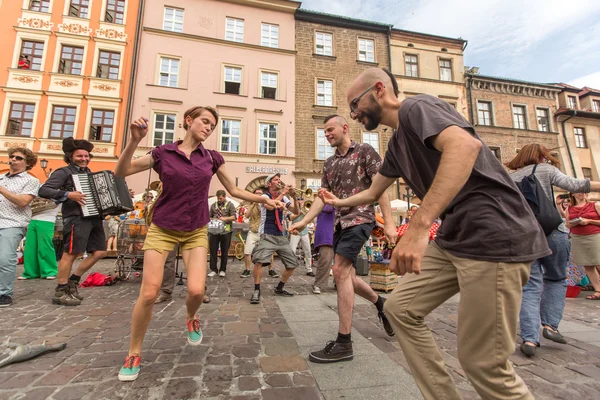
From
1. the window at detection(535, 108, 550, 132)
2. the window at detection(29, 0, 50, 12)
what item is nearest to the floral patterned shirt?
the window at detection(29, 0, 50, 12)

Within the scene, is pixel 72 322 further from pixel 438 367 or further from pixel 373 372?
pixel 438 367

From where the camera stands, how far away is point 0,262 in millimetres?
4254

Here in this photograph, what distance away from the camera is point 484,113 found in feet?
78.2

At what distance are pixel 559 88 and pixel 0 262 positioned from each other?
116 feet

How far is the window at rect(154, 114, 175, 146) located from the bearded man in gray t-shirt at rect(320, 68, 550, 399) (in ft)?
62.4

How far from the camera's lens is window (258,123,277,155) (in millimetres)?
19672

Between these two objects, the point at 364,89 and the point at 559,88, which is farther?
the point at 559,88

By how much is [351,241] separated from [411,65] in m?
23.8

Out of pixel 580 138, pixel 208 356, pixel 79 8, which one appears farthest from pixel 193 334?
pixel 580 138

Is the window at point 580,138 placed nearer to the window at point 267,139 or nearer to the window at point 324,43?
the window at point 324,43

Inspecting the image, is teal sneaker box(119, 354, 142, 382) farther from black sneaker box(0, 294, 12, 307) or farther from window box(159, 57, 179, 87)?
window box(159, 57, 179, 87)

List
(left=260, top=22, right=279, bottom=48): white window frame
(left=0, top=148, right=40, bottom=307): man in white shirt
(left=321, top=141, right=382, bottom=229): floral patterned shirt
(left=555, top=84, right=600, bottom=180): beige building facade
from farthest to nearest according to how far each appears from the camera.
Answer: (left=555, top=84, right=600, bottom=180): beige building facade < (left=260, top=22, right=279, bottom=48): white window frame < (left=0, top=148, right=40, bottom=307): man in white shirt < (left=321, top=141, right=382, bottom=229): floral patterned shirt

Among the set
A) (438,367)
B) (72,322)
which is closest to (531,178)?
(438,367)

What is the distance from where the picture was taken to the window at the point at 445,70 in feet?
75.9
